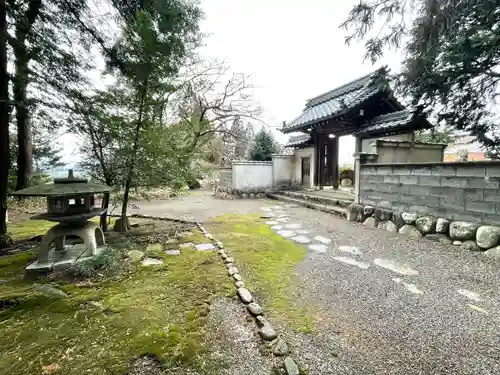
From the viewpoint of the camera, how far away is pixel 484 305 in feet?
6.19

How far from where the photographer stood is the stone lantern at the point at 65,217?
246 centimetres

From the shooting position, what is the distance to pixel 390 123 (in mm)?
6133

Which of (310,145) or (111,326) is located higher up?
(310,145)

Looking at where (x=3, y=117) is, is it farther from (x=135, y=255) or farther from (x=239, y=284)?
(x=239, y=284)

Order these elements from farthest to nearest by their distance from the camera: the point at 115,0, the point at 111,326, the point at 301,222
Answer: the point at 301,222 → the point at 115,0 → the point at 111,326

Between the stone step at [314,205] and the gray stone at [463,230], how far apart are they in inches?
87.0

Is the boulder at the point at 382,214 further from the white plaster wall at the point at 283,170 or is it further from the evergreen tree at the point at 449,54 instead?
the white plaster wall at the point at 283,170

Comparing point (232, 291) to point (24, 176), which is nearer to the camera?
point (232, 291)

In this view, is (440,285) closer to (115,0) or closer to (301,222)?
(301,222)

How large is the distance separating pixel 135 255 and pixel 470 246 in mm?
4405

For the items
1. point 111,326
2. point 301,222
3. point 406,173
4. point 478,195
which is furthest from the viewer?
point 301,222

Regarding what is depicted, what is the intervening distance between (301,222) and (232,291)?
326cm

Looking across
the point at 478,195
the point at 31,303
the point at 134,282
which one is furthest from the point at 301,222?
the point at 31,303

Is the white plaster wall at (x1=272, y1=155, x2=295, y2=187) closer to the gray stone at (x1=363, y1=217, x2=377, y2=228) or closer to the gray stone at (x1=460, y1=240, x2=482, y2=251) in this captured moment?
the gray stone at (x1=363, y1=217, x2=377, y2=228)
